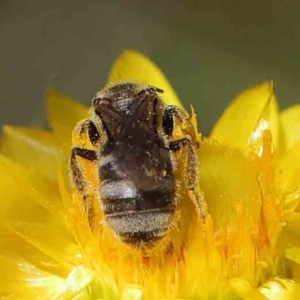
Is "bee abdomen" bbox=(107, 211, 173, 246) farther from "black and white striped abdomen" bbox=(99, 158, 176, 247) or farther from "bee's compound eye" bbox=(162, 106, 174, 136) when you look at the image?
"bee's compound eye" bbox=(162, 106, 174, 136)

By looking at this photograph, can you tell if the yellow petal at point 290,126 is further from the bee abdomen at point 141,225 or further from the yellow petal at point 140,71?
the bee abdomen at point 141,225

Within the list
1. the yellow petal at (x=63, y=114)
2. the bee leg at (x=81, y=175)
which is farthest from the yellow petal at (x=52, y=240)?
the yellow petal at (x=63, y=114)

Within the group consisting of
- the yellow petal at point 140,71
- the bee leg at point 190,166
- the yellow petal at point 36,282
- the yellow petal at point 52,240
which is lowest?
the yellow petal at point 36,282

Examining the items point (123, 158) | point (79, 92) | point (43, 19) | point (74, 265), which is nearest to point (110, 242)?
point (74, 265)

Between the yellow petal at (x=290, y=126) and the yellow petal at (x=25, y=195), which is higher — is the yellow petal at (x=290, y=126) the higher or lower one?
the higher one

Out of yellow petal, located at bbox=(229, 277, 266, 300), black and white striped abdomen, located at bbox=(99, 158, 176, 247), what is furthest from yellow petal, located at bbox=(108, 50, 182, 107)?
black and white striped abdomen, located at bbox=(99, 158, 176, 247)

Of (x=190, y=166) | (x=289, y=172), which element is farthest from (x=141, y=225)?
(x=289, y=172)

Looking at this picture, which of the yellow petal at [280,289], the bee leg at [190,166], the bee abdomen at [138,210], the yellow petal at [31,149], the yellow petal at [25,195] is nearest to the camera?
the bee abdomen at [138,210]
